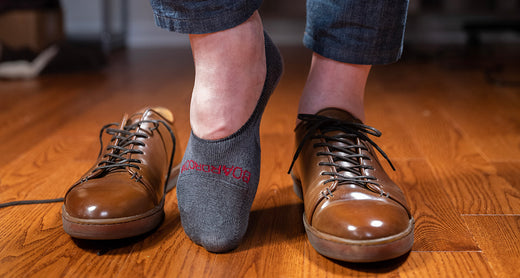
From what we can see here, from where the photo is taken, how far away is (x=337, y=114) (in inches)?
26.6

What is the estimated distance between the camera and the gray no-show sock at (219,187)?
1.82 ft

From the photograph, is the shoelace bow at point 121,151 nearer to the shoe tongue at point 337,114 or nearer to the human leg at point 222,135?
the human leg at point 222,135

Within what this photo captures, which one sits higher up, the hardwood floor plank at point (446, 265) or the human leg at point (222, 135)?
the human leg at point (222, 135)

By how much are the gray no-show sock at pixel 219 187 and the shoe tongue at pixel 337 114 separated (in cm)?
12

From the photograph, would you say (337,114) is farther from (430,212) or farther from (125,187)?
(125,187)

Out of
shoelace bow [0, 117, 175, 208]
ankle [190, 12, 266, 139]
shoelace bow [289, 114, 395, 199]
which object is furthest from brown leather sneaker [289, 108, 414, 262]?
shoelace bow [0, 117, 175, 208]

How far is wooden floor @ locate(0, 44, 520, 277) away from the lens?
53 centimetres

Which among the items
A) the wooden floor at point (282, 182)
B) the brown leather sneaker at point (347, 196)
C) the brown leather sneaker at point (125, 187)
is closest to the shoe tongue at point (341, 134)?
the brown leather sneaker at point (347, 196)

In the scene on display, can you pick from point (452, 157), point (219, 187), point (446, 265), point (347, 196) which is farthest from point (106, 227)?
point (452, 157)

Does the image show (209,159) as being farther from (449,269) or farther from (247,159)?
(449,269)

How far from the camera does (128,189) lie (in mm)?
578

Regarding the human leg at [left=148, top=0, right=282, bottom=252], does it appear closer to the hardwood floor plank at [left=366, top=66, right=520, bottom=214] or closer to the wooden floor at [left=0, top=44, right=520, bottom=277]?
the wooden floor at [left=0, top=44, right=520, bottom=277]

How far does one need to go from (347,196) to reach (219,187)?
0.15m

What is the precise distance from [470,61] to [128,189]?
1.91 meters
